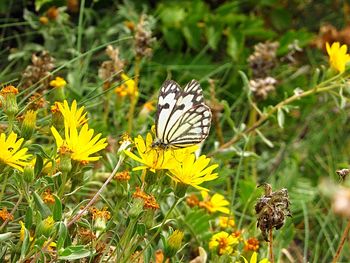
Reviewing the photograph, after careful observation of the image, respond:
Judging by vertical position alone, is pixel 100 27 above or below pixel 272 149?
above

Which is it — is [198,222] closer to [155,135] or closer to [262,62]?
[155,135]

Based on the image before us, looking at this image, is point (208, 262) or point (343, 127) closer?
point (208, 262)

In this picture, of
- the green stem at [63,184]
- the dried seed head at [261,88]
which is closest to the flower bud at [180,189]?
the green stem at [63,184]

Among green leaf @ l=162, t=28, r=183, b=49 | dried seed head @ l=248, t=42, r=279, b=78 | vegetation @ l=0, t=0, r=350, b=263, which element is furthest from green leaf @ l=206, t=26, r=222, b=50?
dried seed head @ l=248, t=42, r=279, b=78

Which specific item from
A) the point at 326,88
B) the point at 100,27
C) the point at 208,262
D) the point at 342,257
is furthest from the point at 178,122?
the point at 100,27

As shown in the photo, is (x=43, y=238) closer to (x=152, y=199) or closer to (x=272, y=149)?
(x=152, y=199)
